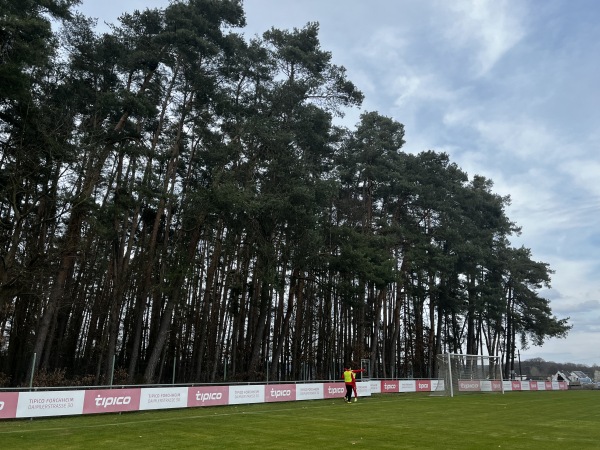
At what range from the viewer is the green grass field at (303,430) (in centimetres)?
1095

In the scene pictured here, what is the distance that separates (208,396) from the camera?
816 inches

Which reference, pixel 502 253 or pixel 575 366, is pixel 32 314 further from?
pixel 575 366

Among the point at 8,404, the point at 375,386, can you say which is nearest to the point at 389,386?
the point at 375,386

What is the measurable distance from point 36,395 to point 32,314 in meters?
14.5

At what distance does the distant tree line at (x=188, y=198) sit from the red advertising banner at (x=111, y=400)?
2183mm

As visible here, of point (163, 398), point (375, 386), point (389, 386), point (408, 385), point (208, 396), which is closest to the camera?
point (163, 398)

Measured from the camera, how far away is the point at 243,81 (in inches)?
1220

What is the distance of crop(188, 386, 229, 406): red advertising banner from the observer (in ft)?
65.6

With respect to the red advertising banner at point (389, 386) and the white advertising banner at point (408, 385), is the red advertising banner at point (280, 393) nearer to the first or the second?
the red advertising banner at point (389, 386)

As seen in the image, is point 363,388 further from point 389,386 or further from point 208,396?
point 208,396

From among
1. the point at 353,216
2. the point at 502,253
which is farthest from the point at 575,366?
the point at 353,216

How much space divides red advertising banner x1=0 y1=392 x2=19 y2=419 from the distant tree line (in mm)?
1810

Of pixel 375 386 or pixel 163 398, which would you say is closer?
pixel 163 398

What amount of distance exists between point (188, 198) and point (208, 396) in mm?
9934
